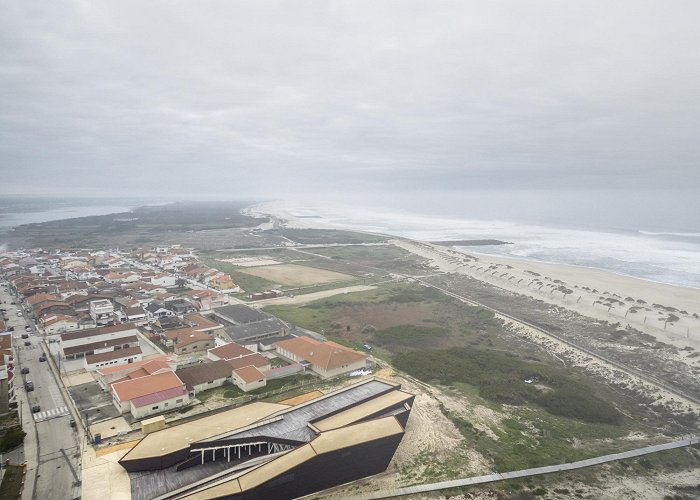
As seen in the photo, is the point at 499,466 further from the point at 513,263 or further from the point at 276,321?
the point at 513,263

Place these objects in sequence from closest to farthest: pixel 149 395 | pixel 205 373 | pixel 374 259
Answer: pixel 149 395, pixel 205 373, pixel 374 259

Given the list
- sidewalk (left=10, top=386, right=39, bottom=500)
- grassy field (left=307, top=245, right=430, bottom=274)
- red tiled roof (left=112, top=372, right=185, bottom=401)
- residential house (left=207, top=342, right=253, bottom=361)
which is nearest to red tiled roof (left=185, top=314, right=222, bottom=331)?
residential house (left=207, top=342, right=253, bottom=361)

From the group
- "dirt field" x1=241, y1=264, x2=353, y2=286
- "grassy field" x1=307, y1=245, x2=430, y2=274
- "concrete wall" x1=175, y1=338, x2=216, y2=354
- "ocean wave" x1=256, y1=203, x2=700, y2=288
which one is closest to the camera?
"concrete wall" x1=175, y1=338, x2=216, y2=354

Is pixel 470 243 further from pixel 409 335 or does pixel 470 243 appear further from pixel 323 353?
pixel 323 353

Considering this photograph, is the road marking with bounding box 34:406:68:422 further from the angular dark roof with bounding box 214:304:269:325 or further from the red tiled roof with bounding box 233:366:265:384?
the angular dark roof with bounding box 214:304:269:325

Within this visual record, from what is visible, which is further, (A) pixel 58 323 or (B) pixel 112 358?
(A) pixel 58 323

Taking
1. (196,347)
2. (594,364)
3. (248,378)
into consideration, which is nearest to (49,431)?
(248,378)

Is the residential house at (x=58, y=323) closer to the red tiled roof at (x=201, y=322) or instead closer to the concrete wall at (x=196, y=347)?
the red tiled roof at (x=201, y=322)
